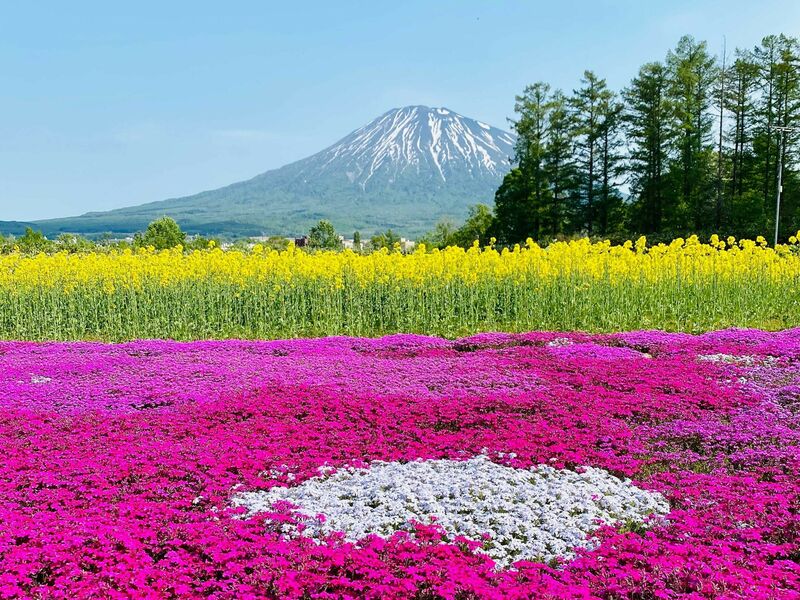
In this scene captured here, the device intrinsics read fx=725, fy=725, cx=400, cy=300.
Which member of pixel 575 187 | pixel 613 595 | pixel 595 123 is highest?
pixel 595 123

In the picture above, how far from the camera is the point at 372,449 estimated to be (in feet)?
21.6

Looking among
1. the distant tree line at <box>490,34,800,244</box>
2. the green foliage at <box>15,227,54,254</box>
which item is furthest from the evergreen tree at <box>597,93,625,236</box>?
the green foliage at <box>15,227,54,254</box>

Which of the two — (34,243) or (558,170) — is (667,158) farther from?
(34,243)

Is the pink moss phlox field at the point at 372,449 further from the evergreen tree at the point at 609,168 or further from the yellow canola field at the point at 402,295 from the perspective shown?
the evergreen tree at the point at 609,168

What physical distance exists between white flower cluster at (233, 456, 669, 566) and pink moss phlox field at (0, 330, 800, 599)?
0.17 metres

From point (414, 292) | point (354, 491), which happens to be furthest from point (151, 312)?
point (354, 491)

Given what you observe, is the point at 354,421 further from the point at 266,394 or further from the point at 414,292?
the point at 414,292

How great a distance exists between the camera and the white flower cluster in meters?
4.77

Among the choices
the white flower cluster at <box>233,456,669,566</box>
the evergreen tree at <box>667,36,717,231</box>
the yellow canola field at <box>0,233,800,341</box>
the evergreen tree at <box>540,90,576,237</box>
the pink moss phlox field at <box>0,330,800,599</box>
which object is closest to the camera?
the pink moss phlox field at <box>0,330,800,599</box>

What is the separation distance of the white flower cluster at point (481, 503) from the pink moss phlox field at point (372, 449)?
0.17 m

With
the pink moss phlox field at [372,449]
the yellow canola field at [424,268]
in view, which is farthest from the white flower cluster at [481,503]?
the yellow canola field at [424,268]

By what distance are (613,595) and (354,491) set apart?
2.11 meters

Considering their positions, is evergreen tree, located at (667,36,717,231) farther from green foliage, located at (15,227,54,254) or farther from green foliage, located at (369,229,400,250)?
green foliage, located at (15,227,54,254)

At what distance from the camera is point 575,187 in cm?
5659
